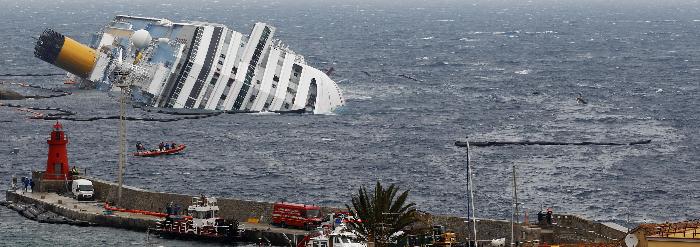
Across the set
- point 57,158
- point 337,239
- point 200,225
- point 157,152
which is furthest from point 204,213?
point 157,152

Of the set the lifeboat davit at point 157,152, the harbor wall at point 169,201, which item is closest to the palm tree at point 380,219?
the harbor wall at point 169,201

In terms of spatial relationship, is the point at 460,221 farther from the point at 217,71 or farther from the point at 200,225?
the point at 217,71

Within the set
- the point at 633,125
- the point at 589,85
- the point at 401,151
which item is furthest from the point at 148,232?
the point at 589,85

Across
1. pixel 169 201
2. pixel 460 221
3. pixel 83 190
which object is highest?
pixel 83 190

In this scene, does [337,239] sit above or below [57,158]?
below

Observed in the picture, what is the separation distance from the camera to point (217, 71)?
143 metres

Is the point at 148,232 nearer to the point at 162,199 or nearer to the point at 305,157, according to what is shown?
the point at 162,199

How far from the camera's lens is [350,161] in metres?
117

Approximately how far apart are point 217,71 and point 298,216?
69.2 m

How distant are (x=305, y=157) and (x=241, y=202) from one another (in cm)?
4207

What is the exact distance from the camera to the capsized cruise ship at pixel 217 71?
143375 mm

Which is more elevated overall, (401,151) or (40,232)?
(401,151)

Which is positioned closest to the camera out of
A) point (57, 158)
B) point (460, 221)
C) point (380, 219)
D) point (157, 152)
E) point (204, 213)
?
point (380, 219)

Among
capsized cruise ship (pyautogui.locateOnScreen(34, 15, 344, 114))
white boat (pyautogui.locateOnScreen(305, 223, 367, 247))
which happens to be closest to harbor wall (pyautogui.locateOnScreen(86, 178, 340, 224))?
white boat (pyautogui.locateOnScreen(305, 223, 367, 247))
